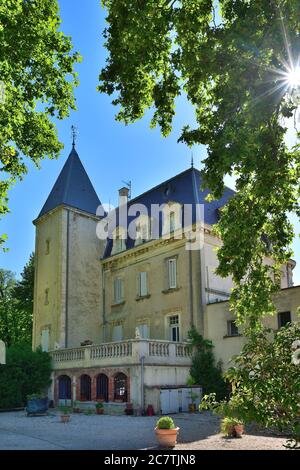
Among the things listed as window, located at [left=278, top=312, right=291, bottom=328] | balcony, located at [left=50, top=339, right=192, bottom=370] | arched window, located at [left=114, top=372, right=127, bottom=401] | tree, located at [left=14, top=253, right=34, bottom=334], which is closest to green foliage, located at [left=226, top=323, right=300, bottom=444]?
balcony, located at [left=50, top=339, right=192, bottom=370]

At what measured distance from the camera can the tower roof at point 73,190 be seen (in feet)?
106

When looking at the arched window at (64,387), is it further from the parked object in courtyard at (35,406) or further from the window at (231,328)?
the window at (231,328)

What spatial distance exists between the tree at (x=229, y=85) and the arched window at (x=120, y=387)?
35.6ft

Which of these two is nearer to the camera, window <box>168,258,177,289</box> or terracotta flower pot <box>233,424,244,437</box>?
terracotta flower pot <box>233,424,244,437</box>

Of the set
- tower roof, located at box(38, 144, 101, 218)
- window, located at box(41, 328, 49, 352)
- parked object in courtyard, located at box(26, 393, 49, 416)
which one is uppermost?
tower roof, located at box(38, 144, 101, 218)

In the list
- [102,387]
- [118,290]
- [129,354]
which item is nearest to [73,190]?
[118,290]

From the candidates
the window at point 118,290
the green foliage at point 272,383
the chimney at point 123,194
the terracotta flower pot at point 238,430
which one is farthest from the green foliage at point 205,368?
the green foliage at point 272,383

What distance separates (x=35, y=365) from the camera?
2609 cm

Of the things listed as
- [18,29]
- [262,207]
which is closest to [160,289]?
[262,207]

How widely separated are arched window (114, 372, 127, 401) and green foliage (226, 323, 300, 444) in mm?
14492

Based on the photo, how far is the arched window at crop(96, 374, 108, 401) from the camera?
22.6 metres

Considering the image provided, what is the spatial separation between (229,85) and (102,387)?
17.3 meters

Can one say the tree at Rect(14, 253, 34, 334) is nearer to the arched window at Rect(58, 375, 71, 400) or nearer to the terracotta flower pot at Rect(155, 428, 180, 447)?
the arched window at Rect(58, 375, 71, 400)

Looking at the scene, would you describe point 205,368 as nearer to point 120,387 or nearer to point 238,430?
point 120,387
